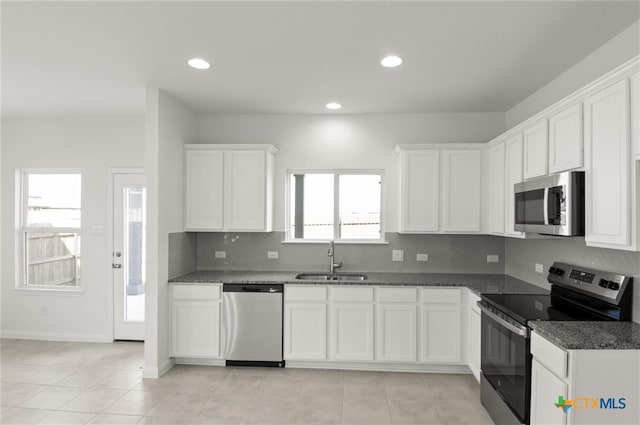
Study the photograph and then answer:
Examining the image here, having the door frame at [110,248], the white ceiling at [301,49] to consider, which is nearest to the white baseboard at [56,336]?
the door frame at [110,248]

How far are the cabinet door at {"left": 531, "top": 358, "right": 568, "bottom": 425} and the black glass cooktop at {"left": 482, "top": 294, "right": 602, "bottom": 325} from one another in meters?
0.29

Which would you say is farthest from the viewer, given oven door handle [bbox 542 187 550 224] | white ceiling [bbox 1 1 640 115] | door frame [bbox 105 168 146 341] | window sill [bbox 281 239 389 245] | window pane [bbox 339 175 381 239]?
door frame [bbox 105 168 146 341]

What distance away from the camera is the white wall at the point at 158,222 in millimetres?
3635

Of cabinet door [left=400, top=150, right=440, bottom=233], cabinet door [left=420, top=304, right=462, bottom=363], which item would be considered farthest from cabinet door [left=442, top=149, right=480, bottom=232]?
cabinet door [left=420, top=304, right=462, bottom=363]

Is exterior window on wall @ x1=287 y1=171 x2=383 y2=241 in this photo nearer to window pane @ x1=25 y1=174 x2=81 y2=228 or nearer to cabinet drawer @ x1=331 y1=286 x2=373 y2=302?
cabinet drawer @ x1=331 y1=286 x2=373 y2=302

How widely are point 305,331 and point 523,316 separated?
81.1 inches

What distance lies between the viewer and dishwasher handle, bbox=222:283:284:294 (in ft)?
12.6

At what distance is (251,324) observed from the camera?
385cm

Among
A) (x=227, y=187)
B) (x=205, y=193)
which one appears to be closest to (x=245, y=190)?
(x=227, y=187)

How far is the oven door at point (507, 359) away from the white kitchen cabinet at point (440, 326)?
592 millimetres

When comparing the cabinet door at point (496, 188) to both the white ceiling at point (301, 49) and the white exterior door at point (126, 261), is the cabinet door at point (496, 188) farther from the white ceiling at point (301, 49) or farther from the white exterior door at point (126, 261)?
the white exterior door at point (126, 261)

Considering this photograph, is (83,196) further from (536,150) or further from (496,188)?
(536,150)

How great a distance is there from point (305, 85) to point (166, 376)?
304 cm

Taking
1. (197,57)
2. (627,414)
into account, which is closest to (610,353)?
(627,414)
